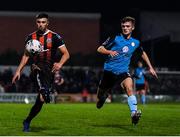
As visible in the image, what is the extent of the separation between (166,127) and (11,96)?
2164cm

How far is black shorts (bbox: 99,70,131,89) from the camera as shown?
13.6 metres

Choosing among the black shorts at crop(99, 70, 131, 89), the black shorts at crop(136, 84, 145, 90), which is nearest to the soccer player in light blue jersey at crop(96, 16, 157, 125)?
the black shorts at crop(99, 70, 131, 89)

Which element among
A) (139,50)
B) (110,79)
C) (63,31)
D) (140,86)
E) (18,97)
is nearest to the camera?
(139,50)

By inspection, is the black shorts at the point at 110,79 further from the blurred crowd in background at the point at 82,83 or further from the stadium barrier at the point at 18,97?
the blurred crowd in background at the point at 82,83

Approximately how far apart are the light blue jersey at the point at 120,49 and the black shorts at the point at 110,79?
4.1 inches

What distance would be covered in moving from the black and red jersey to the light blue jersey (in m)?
2.14

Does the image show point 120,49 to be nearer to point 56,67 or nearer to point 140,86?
point 56,67

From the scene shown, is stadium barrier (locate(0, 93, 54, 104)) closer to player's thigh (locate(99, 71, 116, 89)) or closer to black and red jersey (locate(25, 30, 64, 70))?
player's thigh (locate(99, 71, 116, 89))

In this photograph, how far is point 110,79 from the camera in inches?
552

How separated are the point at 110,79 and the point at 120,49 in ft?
3.02

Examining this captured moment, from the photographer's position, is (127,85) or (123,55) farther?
(123,55)

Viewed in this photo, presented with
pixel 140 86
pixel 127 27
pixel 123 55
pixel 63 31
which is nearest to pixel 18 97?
pixel 140 86

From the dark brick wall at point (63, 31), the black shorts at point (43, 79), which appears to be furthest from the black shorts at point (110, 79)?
the dark brick wall at point (63, 31)

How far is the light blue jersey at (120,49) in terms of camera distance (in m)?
13.4
